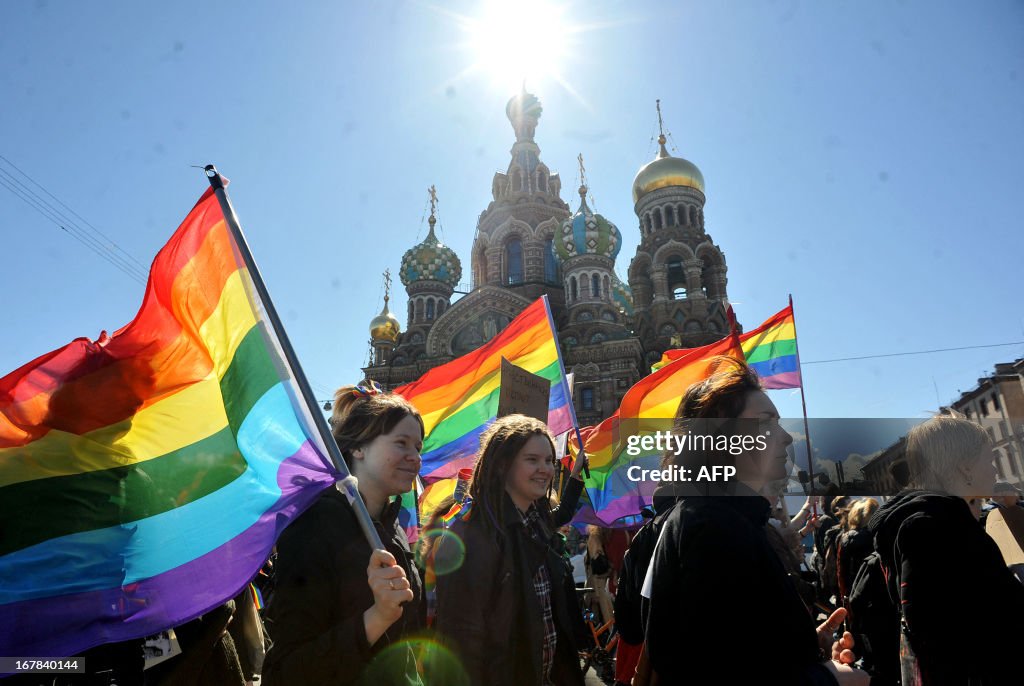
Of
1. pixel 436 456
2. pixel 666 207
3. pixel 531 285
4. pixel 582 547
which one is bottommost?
pixel 582 547

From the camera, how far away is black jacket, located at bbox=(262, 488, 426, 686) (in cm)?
188

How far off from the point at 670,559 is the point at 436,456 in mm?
4862

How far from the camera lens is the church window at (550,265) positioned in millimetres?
36406

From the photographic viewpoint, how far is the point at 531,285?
35.4 meters

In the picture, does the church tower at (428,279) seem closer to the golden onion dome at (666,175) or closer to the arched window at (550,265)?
the arched window at (550,265)

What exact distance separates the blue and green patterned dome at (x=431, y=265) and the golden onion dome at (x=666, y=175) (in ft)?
37.7

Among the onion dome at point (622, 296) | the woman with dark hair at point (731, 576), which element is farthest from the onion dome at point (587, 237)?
the woman with dark hair at point (731, 576)

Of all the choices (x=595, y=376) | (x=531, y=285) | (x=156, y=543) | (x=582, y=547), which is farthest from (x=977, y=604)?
(x=531, y=285)

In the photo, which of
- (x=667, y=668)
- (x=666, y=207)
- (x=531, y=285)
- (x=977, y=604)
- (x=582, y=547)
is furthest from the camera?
(x=531, y=285)

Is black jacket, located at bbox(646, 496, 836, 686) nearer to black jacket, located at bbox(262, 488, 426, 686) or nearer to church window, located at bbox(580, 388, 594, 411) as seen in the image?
black jacket, located at bbox(262, 488, 426, 686)

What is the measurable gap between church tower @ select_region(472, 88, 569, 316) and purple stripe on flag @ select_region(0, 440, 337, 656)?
103ft

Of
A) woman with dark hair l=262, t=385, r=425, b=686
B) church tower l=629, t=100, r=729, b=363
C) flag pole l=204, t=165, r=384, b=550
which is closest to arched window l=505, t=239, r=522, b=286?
church tower l=629, t=100, r=729, b=363

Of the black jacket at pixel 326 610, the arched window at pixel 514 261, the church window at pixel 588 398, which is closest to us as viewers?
the black jacket at pixel 326 610

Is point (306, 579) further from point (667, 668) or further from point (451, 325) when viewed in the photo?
point (451, 325)
